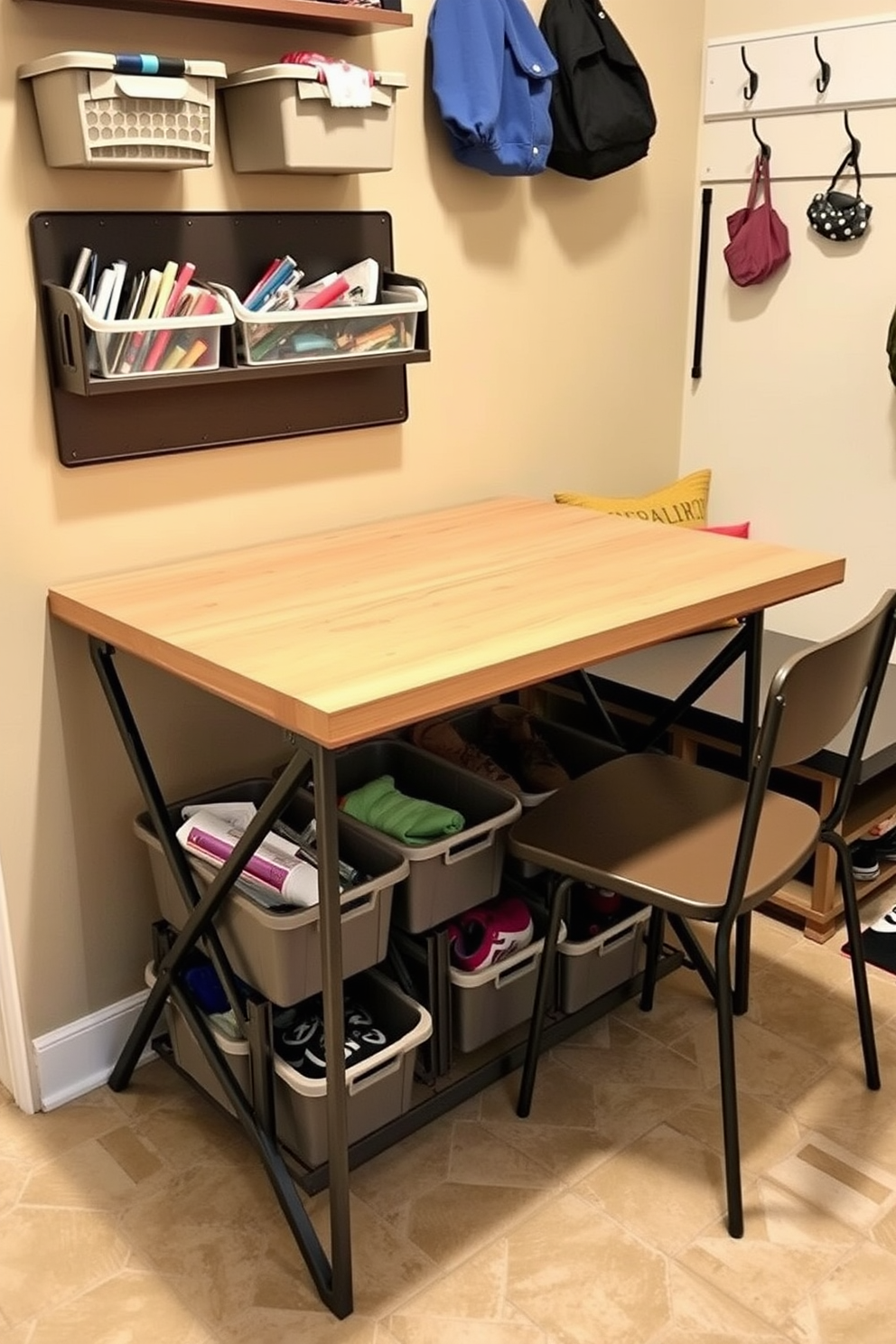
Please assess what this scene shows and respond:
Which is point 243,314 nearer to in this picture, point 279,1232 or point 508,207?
point 508,207

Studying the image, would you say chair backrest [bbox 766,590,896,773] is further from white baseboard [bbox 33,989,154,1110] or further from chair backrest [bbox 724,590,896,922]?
white baseboard [bbox 33,989,154,1110]

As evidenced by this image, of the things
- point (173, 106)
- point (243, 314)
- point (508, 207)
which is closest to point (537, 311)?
point (508, 207)

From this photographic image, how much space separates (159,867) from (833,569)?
122 centimetres

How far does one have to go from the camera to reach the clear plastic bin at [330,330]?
200 cm

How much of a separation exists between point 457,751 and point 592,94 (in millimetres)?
1328

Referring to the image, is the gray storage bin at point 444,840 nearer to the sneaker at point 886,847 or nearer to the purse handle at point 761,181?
the sneaker at point 886,847

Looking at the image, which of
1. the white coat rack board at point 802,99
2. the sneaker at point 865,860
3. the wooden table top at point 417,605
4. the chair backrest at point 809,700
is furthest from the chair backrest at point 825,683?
the white coat rack board at point 802,99

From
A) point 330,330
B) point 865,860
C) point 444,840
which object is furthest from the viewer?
point 865,860

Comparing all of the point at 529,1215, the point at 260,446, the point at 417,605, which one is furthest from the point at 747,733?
the point at 260,446

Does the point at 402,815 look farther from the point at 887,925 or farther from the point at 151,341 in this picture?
the point at 887,925

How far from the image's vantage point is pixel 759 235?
9.08 ft

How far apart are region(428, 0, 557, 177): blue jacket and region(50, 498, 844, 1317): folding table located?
2.27 ft

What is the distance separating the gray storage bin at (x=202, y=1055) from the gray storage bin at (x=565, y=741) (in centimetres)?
72

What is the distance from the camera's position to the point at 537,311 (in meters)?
2.60
